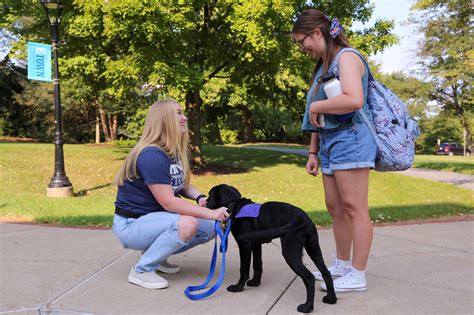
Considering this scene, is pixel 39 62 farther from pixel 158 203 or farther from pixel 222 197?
pixel 222 197

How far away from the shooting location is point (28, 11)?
15.4m

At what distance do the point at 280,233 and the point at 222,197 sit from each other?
0.56m

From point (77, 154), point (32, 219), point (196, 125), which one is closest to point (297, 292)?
point (32, 219)

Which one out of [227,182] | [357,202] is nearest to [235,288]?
[357,202]

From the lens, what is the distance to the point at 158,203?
358 centimetres

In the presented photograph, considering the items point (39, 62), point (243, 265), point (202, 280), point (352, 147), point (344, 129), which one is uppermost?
point (39, 62)

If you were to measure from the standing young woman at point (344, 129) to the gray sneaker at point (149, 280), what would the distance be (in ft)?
4.35

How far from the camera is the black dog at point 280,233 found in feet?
9.87

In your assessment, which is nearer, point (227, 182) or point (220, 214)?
point (220, 214)

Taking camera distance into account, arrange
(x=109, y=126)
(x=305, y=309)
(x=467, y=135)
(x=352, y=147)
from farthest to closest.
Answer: (x=467, y=135), (x=109, y=126), (x=352, y=147), (x=305, y=309)

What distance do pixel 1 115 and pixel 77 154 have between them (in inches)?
918

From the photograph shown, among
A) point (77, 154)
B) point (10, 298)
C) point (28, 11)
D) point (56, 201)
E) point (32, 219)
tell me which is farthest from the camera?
point (77, 154)

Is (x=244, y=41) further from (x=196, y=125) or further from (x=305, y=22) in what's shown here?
(x=305, y=22)

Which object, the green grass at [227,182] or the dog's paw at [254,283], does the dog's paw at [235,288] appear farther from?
the green grass at [227,182]
